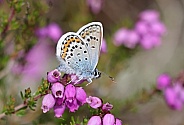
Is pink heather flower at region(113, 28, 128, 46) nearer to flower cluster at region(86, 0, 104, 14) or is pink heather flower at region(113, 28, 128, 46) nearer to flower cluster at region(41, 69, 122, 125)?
flower cluster at region(86, 0, 104, 14)

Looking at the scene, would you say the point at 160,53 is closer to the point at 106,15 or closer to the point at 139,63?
the point at 139,63

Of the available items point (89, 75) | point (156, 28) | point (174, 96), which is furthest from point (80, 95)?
point (156, 28)

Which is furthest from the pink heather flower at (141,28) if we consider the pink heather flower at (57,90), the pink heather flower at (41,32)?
the pink heather flower at (57,90)

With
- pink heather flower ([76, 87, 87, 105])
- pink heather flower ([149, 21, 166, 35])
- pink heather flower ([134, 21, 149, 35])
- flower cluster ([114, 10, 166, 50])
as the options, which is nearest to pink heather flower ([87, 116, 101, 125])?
pink heather flower ([76, 87, 87, 105])

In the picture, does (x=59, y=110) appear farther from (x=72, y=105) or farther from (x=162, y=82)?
(x=162, y=82)

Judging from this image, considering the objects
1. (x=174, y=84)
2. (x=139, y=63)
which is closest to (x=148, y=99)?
(x=174, y=84)

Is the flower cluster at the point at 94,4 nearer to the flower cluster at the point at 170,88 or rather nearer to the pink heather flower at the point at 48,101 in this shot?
the flower cluster at the point at 170,88
